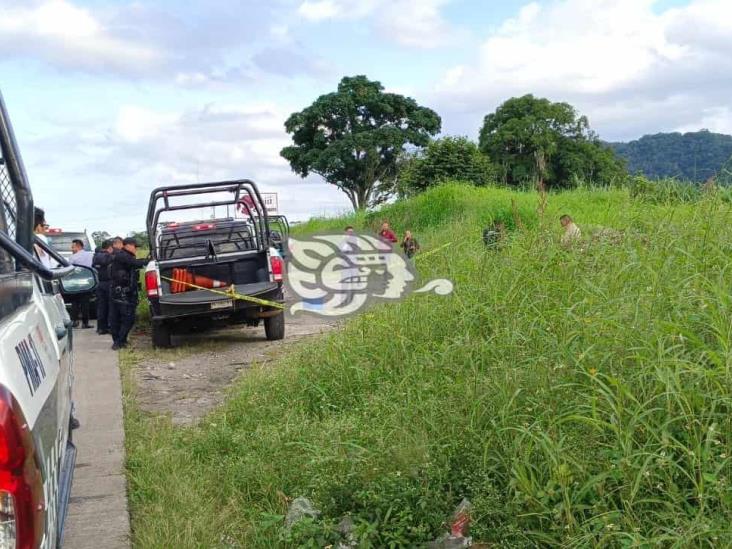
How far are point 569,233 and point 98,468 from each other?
385 centimetres

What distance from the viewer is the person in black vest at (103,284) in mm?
12469

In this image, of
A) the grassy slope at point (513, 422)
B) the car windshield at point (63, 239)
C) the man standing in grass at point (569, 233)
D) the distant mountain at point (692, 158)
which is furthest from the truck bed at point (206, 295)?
the car windshield at point (63, 239)

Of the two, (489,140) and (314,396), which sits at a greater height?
Result: (489,140)

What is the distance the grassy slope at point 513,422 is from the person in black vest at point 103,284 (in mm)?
6050

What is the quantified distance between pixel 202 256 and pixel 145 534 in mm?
7353

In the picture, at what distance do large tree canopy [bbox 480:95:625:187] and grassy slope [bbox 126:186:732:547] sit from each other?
122 ft

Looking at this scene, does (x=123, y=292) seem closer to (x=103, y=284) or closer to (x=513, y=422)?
(x=103, y=284)

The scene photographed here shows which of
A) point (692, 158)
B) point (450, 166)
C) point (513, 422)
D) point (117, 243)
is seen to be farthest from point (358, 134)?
point (513, 422)

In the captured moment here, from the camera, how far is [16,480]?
2.12m

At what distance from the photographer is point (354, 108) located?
49.5m

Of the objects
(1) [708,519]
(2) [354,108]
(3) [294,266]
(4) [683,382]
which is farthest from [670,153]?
(2) [354,108]

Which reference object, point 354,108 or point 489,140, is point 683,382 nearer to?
point 489,140

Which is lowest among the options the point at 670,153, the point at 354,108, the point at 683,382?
the point at 683,382

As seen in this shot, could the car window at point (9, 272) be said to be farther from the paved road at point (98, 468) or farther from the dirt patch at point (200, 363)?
the dirt patch at point (200, 363)
